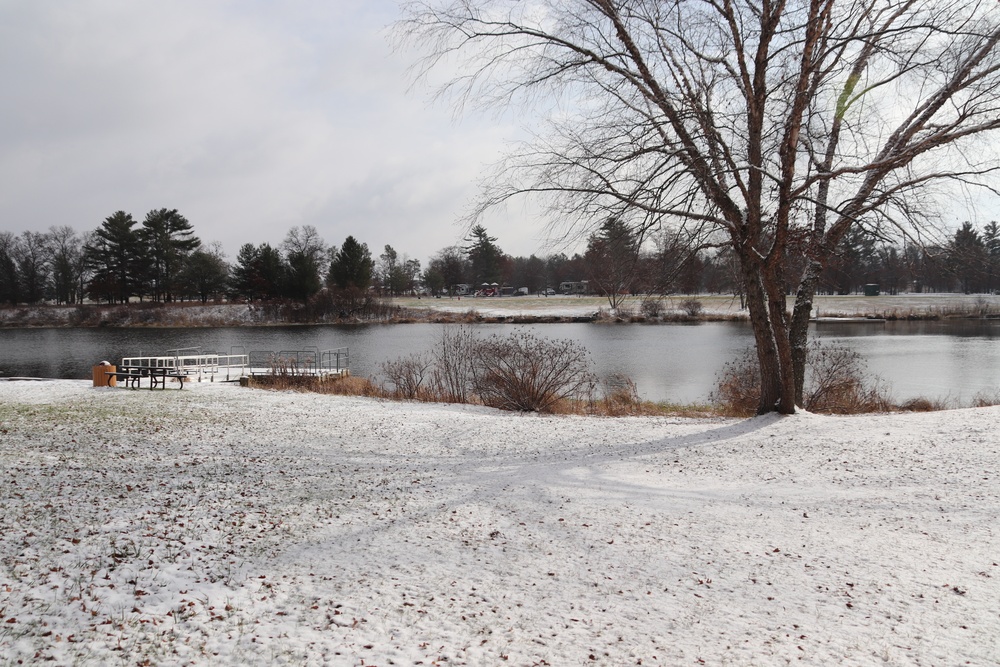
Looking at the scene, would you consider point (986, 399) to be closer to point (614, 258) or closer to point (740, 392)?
point (740, 392)

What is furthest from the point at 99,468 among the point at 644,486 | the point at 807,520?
the point at 807,520

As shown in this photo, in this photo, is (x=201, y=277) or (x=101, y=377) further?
(x=201, y=277)

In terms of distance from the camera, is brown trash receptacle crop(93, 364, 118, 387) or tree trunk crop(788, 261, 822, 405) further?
brown trash receptacle crop(93, 364, 118, 387)

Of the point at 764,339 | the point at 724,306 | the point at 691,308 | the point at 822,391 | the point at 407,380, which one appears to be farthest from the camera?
the point at 724,306

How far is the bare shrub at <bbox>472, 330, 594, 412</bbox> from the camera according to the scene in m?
15.4

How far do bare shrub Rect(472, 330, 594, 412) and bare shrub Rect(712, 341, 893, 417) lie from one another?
4002 mm

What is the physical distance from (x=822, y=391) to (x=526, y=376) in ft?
25.5

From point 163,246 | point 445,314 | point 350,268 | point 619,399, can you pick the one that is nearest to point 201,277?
point 163,246

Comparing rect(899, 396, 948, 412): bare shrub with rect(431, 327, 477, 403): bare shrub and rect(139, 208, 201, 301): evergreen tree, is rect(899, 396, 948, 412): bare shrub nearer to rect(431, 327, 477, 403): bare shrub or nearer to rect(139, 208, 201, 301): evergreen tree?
rect(431, 327, 477, 403): bare shrub

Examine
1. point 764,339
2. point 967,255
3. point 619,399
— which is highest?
point 967,255

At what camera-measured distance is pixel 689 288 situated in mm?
12203

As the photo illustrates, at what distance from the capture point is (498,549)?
17.1 ft

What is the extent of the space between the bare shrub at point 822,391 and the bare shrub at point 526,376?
400 cm

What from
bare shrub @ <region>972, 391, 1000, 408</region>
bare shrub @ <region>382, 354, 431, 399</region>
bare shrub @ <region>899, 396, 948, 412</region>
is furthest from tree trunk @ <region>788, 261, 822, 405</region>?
bare shrub @ <region>382, 354, 431, 399</region>
